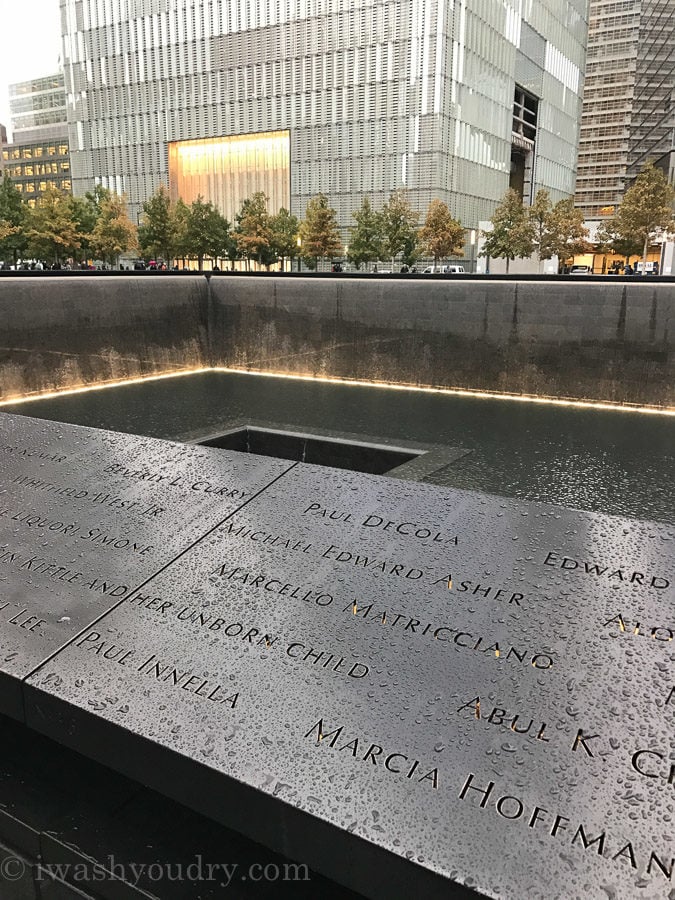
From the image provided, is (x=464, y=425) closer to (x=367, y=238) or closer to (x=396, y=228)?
(x=396, y=228)

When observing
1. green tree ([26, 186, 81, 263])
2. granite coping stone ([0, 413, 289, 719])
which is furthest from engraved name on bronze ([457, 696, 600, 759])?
green tree ([26, 186, 81, 263])

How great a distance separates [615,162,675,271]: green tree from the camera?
32062 mm

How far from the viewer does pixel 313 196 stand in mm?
50594

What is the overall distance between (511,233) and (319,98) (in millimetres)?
22436

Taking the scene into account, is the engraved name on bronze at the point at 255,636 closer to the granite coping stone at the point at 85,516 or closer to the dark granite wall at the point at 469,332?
the granite coping stone at the point at 85,516

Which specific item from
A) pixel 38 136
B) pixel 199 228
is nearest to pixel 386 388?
pixel 199 228

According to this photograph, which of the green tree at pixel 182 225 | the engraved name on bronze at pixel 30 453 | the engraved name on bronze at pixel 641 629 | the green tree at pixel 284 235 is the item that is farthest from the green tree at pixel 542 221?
the engraved name on bronze at pixel 641 629

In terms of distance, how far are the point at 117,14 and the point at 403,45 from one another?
24.7 meters

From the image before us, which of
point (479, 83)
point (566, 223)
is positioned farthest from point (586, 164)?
point (566, 223)

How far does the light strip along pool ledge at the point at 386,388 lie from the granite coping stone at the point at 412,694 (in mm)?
10549

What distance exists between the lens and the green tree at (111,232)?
36.1 m

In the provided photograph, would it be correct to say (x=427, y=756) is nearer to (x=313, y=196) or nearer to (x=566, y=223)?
(x=566, y=223)

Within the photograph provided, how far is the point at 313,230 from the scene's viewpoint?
36.7 m

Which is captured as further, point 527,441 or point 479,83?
point 479,83
